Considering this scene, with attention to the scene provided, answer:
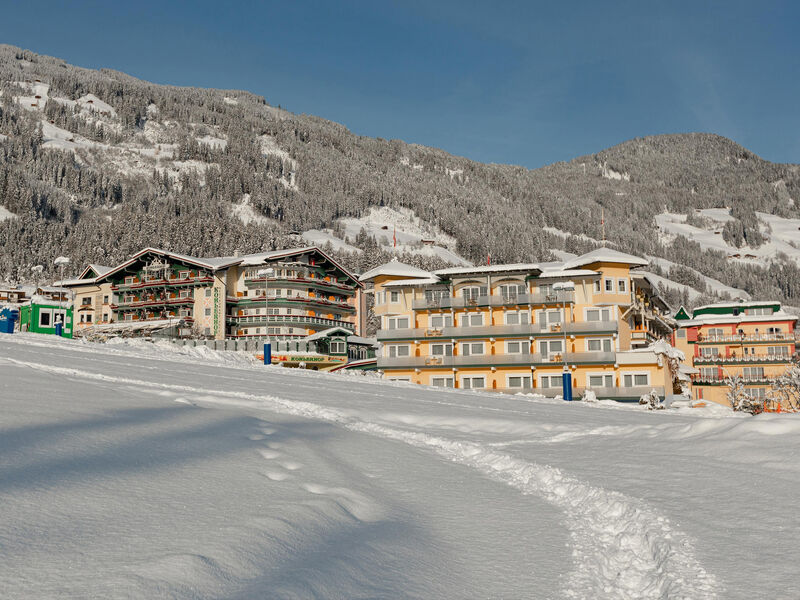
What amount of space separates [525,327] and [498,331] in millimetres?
2428

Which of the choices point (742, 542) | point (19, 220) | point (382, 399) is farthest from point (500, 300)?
point (19, 220)

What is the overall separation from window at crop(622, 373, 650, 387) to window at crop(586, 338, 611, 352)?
2.70m

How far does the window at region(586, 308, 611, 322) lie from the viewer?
58.1 meters

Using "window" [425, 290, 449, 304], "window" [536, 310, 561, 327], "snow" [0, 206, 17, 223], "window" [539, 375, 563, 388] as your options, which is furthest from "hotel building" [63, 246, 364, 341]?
"snow" [0, 206, 17, 223]

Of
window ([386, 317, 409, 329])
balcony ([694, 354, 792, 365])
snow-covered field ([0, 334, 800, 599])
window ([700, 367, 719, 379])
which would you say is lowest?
window ([700, 367, 719, 379])

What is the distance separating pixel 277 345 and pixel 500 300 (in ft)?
98.3

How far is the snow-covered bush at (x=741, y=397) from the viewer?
258 feet

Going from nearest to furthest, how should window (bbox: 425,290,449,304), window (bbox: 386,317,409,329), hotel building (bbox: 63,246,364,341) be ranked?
window (bbox: 425,290,449,304)
window (bbox: 386,317,409,329)
hotel building (bbox: 63,246,364,341)

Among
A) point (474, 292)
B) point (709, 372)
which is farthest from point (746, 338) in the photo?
point (474, 292)

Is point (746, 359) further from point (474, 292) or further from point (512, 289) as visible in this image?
point (474, 292)

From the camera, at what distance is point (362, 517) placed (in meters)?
8.10

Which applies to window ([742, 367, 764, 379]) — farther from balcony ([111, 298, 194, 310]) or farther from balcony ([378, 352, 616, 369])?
balcony ([111, 298, 194, 310])

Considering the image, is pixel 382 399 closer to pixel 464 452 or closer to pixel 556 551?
pixel 464 452

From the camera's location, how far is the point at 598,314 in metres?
58.5
